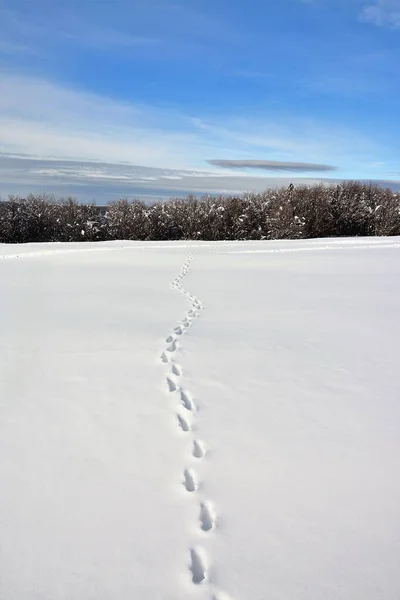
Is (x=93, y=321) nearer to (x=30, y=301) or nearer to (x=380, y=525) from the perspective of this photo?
(x=30, y=301)

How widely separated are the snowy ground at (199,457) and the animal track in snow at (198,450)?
0.7 inches

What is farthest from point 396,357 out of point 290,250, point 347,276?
point 290,250

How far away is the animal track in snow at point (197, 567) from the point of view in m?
1.88

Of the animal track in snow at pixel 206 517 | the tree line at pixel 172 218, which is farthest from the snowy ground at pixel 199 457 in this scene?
the tree line at pixel 172 218

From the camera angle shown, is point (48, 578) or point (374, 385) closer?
point (48, 578)

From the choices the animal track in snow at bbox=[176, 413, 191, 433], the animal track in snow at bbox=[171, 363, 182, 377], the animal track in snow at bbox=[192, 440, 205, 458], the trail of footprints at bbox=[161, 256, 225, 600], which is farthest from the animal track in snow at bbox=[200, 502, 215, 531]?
the animal track in snow at bbox=[171, 363, 182, 377]

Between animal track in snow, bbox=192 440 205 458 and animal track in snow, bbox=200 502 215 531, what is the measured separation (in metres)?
0.47

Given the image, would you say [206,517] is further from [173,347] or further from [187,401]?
[173,347]

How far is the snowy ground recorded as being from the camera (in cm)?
191

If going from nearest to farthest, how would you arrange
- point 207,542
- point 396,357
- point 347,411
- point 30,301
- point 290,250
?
point 207,542
point 347,411
point 396,357
point 30,301
point 290,250

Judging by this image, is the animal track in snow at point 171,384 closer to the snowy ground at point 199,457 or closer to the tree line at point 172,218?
the snowy ground at point 199,457

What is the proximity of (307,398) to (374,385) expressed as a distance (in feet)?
2.10

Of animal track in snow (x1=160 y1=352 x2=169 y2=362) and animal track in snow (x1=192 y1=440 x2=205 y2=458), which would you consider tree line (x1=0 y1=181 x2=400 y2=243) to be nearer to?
animal track in snow (x1=160 y1=352 x2=169 y2=362)

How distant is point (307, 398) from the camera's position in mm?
3631
